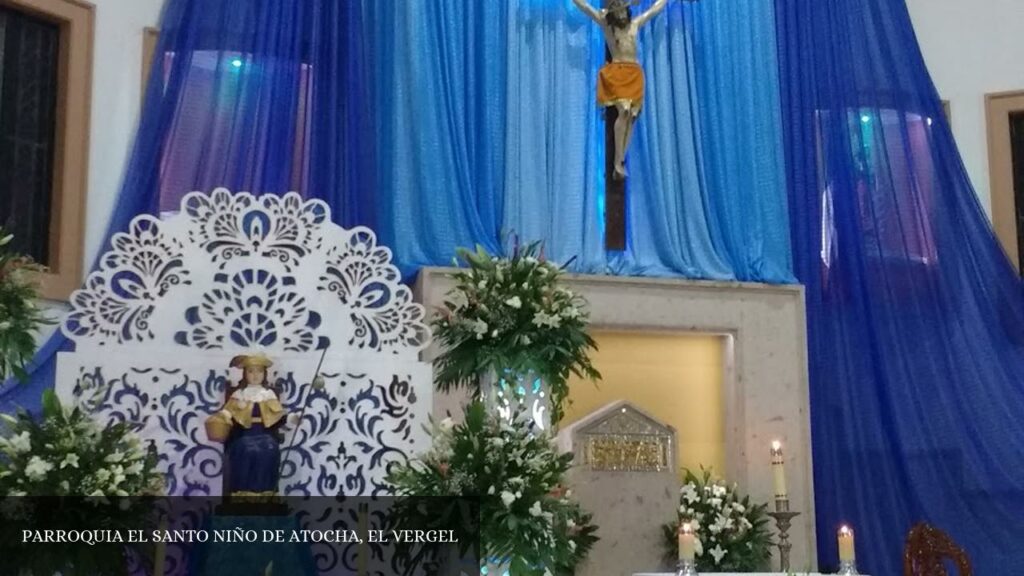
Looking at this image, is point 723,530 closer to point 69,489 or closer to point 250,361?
point 250,361

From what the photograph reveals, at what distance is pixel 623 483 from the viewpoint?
7152 mm

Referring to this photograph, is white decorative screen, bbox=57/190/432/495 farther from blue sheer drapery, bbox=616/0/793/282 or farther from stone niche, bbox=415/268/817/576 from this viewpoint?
blue sheer drapery, bbox=616/0/793/282

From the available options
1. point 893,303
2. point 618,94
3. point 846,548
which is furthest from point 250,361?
point 893,303

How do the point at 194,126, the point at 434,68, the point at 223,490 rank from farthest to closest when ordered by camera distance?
the point at 434,68 < the point at 194,126 < the point at 223,490

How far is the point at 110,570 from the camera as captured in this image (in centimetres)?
424

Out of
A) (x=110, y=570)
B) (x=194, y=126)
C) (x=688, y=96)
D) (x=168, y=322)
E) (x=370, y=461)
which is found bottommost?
(x=110, y=570)

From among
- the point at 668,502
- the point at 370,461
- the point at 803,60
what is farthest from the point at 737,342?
the point at 370,461

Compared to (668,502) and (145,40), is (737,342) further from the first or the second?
(145,40)

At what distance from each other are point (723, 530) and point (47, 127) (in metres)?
4.49

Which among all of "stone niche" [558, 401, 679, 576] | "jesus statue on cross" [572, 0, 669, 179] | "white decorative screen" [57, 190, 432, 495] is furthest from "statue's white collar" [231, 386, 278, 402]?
"jesus statue on cross" [572, 0, 669, 179]

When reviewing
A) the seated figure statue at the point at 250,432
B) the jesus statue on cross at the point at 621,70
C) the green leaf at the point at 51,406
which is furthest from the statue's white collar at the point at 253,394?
the jesus statue on cross at the point at 621,70

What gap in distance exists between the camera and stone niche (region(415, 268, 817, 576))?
305 inches

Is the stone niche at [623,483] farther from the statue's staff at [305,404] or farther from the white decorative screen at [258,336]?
the statue's staff at [305,404]

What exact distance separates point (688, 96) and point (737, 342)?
1.69m
